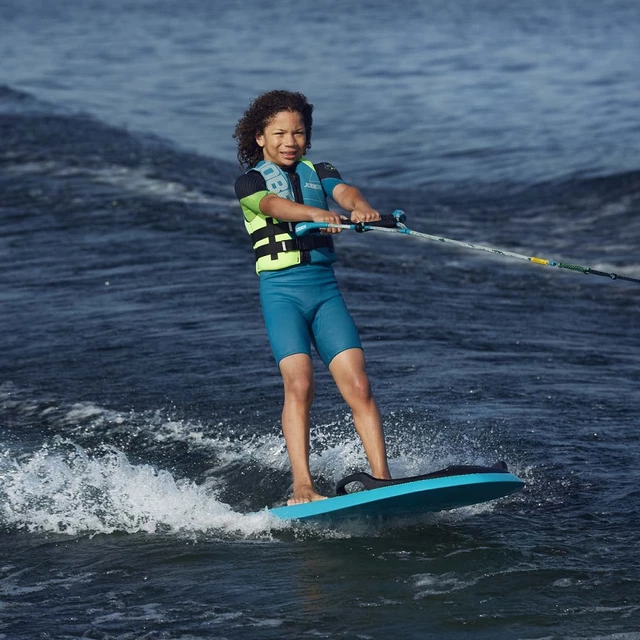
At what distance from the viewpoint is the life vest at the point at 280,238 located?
20.4ft

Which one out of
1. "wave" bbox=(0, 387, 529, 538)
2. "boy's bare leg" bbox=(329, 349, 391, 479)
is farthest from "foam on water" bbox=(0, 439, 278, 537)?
"boy's bare leg" bbox=(329, 349, 391, 479)

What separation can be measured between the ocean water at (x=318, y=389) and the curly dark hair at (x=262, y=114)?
181 cm

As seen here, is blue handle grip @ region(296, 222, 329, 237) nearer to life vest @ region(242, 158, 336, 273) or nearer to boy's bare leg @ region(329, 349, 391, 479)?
life vest @ region(242, 158, 336, 273)

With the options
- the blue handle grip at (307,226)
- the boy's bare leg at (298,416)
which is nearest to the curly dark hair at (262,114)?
the blue handle grip at (307,226)

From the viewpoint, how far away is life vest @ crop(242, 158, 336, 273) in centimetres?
621

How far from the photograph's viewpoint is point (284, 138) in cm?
625

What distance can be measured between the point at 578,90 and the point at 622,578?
78.5ft

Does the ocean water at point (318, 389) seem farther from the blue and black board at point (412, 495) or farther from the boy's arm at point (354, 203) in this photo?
the boy's arm at point (354, 203)

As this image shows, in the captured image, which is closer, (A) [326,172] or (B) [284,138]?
(B) [284,138]

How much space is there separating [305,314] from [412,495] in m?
1.08

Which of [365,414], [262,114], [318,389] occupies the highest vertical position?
[262,114]

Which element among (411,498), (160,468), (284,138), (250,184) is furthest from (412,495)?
(160,468)

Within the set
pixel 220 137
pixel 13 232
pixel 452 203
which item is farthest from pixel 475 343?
pixel 220 137

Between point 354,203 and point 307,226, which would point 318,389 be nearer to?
point 354,203
